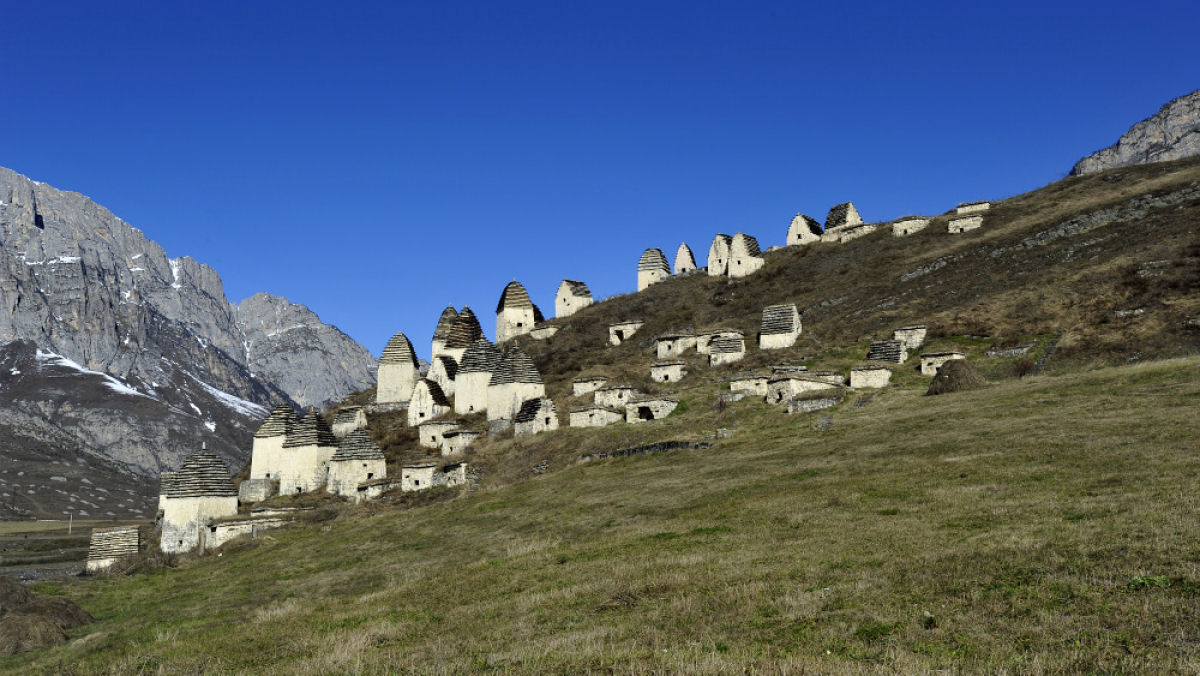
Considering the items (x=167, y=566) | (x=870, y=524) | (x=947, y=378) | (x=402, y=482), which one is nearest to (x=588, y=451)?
(x=402, y=482)

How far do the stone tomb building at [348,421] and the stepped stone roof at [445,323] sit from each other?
13664 mm

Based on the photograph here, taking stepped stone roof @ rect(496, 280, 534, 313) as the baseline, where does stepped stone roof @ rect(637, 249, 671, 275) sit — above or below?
above

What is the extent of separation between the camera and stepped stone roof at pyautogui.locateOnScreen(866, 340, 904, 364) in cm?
5684

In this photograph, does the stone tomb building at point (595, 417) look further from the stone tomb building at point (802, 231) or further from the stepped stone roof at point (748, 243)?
the stone tomb building at point (802, 231)

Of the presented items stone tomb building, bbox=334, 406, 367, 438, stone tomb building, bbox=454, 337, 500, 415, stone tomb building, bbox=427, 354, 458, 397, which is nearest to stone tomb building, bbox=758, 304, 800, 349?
stone tomb building, bbox=454, 337, 500, 415

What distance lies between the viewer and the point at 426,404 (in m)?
69.8

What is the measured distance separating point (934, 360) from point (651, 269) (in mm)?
60633

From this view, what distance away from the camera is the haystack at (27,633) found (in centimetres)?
2528

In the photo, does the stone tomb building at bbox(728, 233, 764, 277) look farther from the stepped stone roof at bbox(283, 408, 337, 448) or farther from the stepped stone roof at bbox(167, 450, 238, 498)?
the stepped stone roof at bbox(167, 450, 238, 498)

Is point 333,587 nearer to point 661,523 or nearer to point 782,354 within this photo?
point 661,523

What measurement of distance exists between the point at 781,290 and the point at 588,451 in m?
46.3

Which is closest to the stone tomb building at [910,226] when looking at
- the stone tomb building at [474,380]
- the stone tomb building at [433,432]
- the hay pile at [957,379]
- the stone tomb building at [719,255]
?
the stone tomb building at [719,255]

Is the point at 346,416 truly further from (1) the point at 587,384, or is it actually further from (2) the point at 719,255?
(2) the point at 719,255

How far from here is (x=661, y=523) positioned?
2753 centimetres
